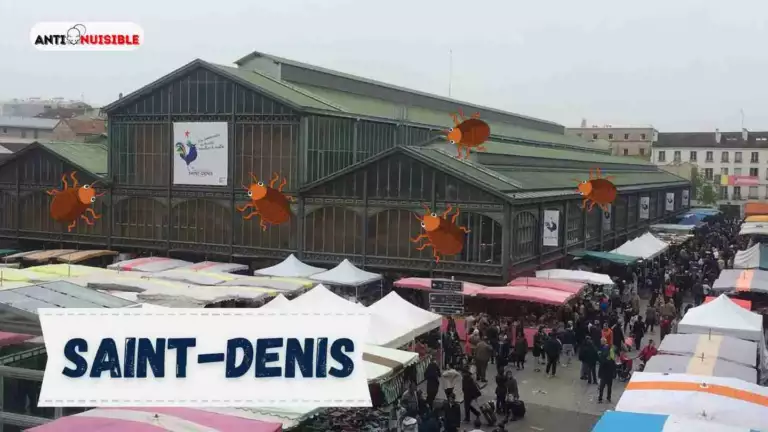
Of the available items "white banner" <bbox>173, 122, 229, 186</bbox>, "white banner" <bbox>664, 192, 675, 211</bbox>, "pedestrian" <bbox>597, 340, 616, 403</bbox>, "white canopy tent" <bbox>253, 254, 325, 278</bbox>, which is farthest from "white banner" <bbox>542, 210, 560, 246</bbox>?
"white banner" <bbox>664, 192, 675, 211</bbox>

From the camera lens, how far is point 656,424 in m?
10.7

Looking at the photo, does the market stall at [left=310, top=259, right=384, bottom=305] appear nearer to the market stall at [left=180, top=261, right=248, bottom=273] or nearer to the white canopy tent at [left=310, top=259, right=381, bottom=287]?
the white canopy tent at [left=310, top=259, right=381, bottom=287]

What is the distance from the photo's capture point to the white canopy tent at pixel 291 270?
2845 cm

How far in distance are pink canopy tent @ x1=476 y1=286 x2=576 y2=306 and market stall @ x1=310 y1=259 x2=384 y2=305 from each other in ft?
15.9

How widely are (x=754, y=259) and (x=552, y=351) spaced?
48.8 feet

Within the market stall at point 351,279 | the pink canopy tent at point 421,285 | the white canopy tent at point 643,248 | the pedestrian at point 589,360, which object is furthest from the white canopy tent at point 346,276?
the white canopy tent at point 643,248

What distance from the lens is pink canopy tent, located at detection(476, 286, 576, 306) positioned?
923 inches

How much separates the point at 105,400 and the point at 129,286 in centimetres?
1573

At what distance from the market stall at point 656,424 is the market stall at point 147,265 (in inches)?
886

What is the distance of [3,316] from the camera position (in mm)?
12688

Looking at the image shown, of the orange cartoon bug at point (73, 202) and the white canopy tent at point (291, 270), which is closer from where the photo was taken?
the white canopy tent at point (291, 270)

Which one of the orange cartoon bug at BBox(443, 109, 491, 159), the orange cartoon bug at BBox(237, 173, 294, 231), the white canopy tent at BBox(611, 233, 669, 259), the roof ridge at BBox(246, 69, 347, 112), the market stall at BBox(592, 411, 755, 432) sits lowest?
the market stall at BBox(592, 411, 755, 432)

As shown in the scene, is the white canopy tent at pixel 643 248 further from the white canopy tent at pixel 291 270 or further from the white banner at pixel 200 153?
the white banner at pixel 200 153

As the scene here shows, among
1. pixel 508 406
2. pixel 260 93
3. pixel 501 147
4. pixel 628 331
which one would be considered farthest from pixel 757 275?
pixel 260 93
